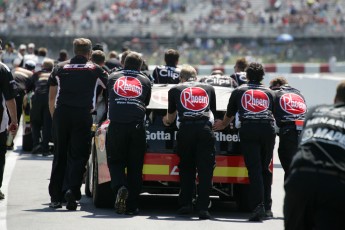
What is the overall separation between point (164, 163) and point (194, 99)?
760mm

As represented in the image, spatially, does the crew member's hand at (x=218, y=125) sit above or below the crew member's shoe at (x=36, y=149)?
above

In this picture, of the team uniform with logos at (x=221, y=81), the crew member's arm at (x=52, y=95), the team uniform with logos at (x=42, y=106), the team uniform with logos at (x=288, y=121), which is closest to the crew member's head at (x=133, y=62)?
the crew member's arm at (x=52, y=95)

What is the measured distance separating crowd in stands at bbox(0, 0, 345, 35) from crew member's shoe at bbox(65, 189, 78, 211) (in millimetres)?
40330

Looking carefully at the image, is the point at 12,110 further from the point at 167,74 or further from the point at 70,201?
the point at 167,74

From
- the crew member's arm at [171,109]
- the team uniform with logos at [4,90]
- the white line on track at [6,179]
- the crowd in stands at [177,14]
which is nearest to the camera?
the white line on track at [6,179]

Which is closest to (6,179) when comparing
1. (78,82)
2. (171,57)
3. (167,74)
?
(167,74)

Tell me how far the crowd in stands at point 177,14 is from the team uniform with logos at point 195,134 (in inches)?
1590

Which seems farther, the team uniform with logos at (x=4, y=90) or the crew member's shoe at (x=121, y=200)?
the team uniform with logos at (x=4, y=90)

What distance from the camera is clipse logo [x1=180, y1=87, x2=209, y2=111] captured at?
1033 centimetres

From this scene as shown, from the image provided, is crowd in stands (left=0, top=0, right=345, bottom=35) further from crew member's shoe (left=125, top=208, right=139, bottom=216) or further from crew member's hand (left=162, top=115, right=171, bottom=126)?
crew member's shoe (left=125, top=208, right=139, bottom=216)

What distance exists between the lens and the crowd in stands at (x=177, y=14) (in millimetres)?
51812

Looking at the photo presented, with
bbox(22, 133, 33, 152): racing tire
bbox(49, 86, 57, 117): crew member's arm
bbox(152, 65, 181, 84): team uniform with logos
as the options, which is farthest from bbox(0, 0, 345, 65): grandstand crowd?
bbox(49, 86, 57, 117): crew member's arm

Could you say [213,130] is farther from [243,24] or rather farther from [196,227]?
[243,24]

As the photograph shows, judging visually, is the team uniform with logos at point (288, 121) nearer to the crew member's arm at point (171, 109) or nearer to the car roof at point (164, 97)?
the car roof at point (164, 97)
